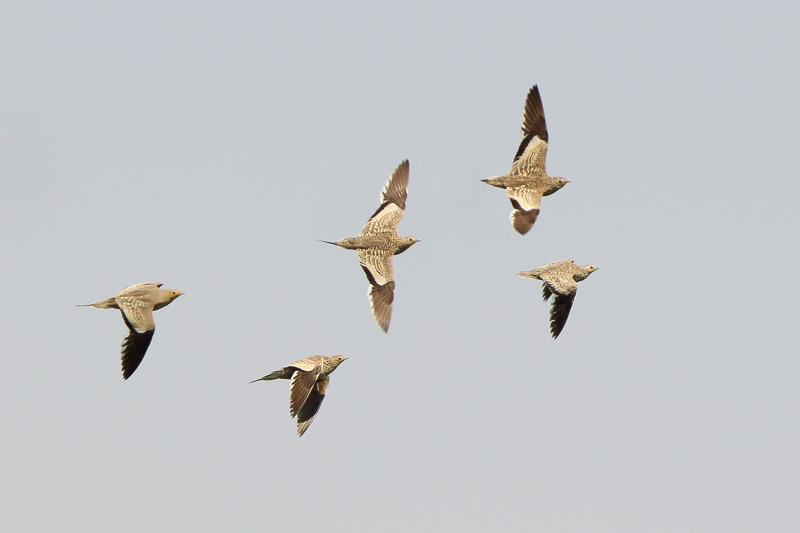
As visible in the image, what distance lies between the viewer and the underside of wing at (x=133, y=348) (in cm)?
3406

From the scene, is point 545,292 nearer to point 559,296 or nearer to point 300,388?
point 559,296

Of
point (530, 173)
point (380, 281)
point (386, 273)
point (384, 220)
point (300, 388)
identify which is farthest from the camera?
point (384, 220)

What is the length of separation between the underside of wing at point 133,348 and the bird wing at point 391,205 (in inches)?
403

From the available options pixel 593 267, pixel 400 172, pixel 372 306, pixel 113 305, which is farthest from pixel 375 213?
pixel 113 305

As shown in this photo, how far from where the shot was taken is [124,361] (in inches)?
1340

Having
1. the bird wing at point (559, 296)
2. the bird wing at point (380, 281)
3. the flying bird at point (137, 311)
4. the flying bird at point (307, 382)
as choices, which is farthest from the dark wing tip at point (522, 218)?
the flying bird at point (137, 311)

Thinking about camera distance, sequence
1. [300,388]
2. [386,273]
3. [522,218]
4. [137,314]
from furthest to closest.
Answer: [522,218]
[386,273]
[137,314]
[300,388]

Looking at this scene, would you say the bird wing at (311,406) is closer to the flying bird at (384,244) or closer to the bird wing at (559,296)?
the flying bird at (384,244)

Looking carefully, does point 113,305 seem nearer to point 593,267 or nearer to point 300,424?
point 300,424

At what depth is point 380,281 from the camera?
3972cm

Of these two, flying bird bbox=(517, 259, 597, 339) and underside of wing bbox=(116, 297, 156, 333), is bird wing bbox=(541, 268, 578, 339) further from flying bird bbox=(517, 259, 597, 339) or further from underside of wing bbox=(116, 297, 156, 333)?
underside of wing bbox=(116, 297, 156, 333)

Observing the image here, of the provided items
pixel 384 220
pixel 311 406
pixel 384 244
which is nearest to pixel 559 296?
pixel 384 244

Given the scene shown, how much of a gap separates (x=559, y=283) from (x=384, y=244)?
684 cm

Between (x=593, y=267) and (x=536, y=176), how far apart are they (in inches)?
173
